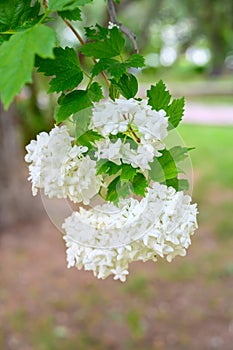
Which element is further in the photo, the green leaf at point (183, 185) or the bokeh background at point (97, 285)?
the bokeh background at point (97, 285)

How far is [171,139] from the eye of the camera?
0.87m

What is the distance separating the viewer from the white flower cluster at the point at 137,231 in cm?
83

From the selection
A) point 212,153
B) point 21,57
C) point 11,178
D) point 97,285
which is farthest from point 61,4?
point 212,153

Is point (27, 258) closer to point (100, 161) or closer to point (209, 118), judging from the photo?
point (100, 161)

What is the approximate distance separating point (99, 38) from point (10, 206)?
12.2 feet

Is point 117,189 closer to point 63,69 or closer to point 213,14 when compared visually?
point 63,69

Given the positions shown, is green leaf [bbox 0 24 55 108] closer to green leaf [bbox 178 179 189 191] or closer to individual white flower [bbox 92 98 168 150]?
individual white flower [bbox 92 98 168 150]

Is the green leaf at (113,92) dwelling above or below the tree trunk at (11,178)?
below

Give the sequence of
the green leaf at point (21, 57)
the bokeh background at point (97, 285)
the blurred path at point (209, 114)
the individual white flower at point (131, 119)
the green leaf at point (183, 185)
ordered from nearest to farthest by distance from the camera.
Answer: the green leaf at point (21, 57)
the individual white flower at point (131, 119)
the green leaf at point (183, 185)
the bokeh background at point (97, 285)
the blurred path at point (209, 114)

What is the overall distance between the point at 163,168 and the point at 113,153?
108 mm

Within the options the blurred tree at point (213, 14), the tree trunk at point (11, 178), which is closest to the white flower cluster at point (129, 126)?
the tree trunk at point (11, 178)

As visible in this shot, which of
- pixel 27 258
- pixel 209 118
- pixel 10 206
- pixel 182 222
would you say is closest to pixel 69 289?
pixel 27 258

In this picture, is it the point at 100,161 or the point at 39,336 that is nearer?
the point at 100,161

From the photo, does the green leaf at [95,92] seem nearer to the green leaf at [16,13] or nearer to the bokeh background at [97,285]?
the green leaf at [16,13]
